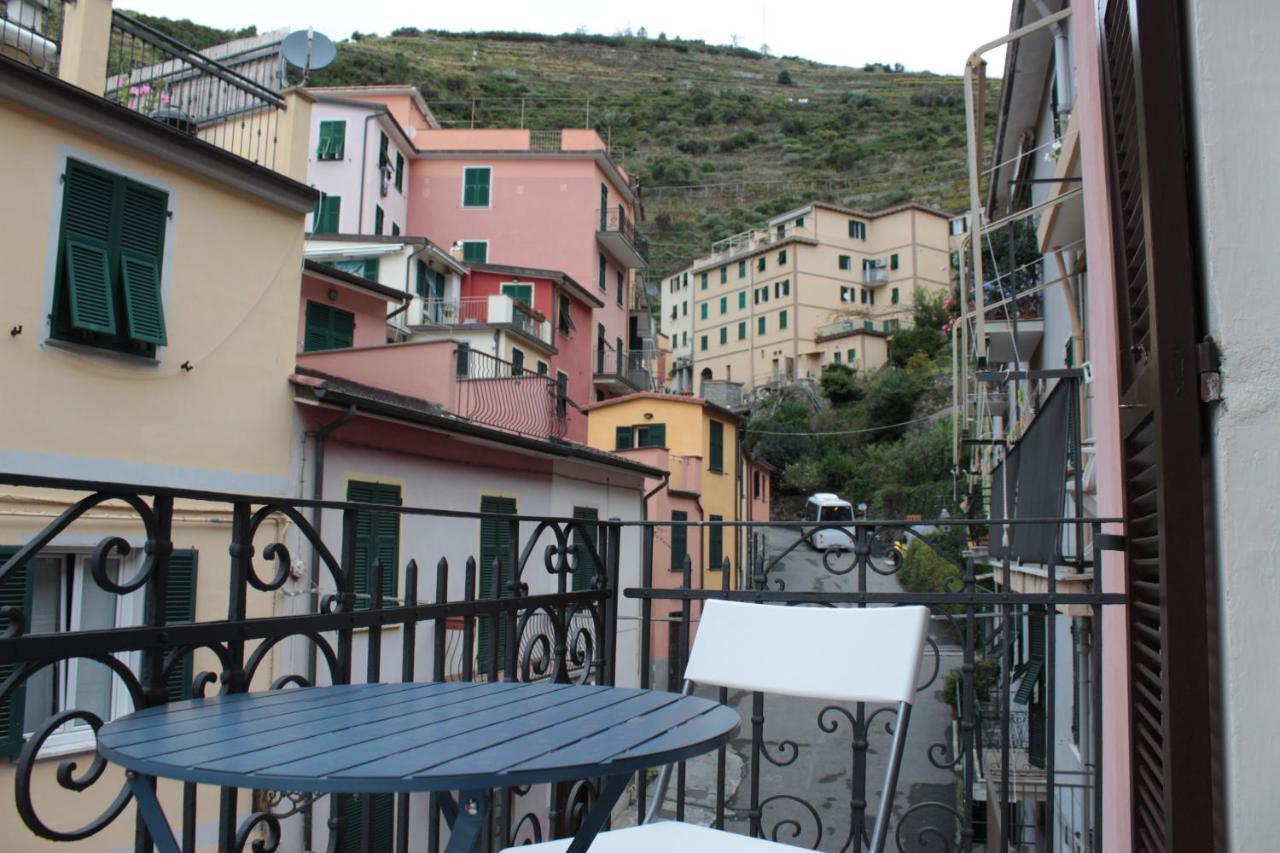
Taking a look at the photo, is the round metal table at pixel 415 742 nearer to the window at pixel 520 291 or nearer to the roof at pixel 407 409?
the roof at pixel 407 409

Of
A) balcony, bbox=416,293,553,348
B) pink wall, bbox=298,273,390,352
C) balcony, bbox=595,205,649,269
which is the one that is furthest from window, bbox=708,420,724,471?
pink wall, bbox=298,273,390,352

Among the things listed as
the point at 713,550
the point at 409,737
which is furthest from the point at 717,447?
the point at 409,737

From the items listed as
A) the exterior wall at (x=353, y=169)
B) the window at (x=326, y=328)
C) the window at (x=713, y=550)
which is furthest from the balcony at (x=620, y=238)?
the window at (x=326, y=328)

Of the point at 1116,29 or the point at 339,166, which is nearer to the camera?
the point at 1116,29

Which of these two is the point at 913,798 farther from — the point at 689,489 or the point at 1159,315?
the point at 1159,315

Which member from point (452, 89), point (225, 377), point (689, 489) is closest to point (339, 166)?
point (689, 489)

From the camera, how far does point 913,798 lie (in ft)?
54.9

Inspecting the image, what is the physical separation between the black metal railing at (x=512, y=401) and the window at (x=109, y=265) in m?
5.66

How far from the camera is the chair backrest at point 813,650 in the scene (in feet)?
7.82

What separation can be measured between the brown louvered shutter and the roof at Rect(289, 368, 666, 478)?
9.78 metres

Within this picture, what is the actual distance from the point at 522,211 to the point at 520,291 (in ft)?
18.9

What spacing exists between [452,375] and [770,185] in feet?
255

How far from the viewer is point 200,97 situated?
12695 mm

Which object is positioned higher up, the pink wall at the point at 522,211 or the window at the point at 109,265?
the pink wall at the point at 522,211
